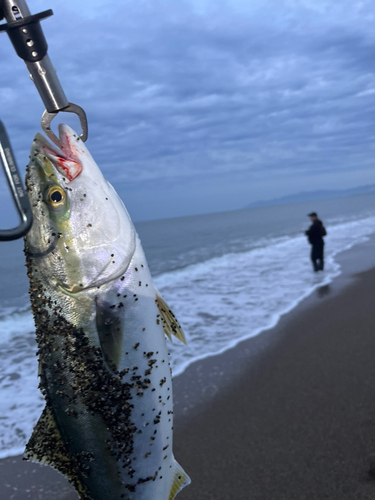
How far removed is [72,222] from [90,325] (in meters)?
0.58

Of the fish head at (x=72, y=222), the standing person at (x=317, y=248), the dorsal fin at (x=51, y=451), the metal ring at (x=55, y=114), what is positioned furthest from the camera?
the standing person at (x=317, y=248)

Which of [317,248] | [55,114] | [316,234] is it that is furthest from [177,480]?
[316,234]

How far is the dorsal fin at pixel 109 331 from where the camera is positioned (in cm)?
216

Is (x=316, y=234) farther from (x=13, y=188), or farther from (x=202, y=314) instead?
(x=13, y=188)

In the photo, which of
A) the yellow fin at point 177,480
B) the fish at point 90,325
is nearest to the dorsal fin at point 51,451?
the fish at point 90,325

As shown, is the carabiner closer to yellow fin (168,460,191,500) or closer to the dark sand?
yellow fin (168,460,191,500)

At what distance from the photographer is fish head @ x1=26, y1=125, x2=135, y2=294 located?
2158mm

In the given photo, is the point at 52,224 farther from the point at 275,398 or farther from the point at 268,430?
the point at 275,398

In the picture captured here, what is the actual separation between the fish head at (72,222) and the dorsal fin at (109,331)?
0.14m

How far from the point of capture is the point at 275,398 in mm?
5207

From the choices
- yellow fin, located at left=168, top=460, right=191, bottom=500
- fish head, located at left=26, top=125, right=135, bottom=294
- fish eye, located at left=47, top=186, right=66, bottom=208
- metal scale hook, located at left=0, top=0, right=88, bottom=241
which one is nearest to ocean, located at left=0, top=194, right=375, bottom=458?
yellow fin, located at left=168, top=460, right=191, bottom=500

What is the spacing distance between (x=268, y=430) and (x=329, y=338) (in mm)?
2997

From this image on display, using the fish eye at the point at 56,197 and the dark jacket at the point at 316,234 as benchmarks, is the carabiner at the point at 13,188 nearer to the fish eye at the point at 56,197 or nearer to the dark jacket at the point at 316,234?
the fish eye at the point at 56,197

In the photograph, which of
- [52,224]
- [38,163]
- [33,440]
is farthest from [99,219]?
[33,440]
